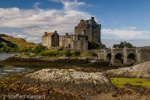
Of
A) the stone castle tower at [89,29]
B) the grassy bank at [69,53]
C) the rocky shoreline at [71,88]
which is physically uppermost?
the stone castle tower at [89,29]

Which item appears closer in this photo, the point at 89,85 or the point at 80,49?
the point at 89,85

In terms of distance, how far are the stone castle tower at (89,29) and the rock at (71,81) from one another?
46974 mm

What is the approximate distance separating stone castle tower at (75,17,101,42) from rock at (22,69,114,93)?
46974 millimetres

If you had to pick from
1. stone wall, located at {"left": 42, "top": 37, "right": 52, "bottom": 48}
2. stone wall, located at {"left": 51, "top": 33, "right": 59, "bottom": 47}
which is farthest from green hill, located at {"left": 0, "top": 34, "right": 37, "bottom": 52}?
stone wall, located at {"left": 51, "top": 33, "right": 59, "bottom": 47}

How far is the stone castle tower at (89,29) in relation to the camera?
64.1 m

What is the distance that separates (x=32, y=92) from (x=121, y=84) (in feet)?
31.4

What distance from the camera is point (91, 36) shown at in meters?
64.4

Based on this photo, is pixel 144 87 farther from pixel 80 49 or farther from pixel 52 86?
pixel 80 49

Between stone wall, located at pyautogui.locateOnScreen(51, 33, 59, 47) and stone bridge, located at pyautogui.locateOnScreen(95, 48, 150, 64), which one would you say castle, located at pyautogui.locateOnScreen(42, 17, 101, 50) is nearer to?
stone wall, located at pyautogui.locateOnScreen(51, 33, 59, 47)

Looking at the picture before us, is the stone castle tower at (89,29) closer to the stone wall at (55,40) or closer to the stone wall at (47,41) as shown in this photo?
the stone wall at (55,40)

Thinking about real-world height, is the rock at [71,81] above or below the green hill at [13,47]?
below

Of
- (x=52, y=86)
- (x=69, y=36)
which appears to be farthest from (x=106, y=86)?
(x=69, y=36)

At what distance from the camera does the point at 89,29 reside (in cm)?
6412

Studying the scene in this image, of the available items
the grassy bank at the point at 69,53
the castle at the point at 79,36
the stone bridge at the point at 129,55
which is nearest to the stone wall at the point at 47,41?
the castle at the point at 79,36
